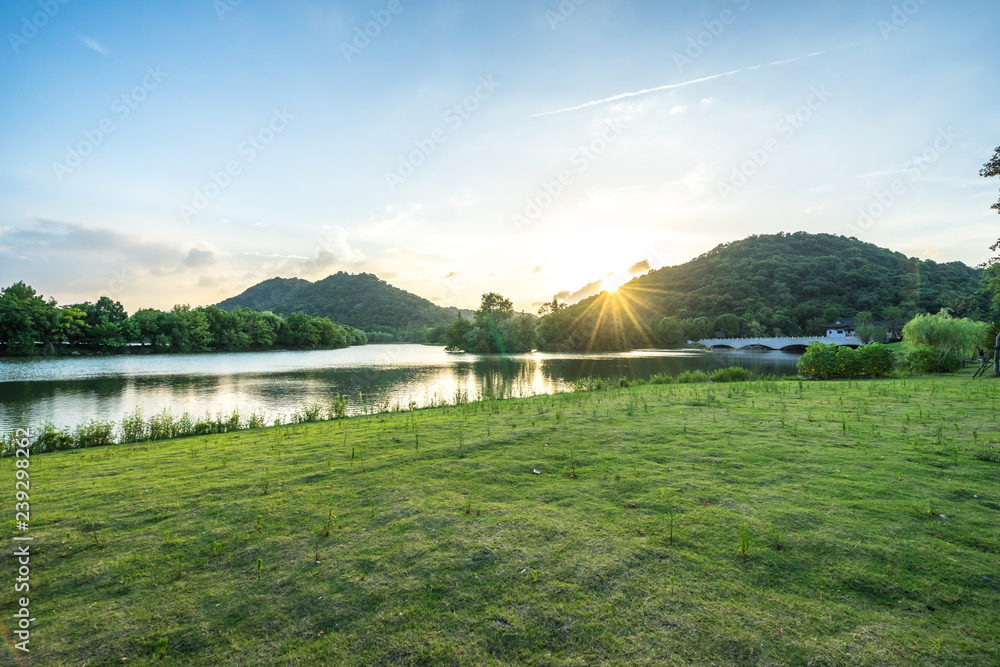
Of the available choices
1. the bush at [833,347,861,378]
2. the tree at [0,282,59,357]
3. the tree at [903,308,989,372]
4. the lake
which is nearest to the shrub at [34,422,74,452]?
the lake

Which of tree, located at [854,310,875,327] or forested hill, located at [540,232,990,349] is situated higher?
forested hill, located at [540,232,990,349]

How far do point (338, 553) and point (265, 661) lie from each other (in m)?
1.36

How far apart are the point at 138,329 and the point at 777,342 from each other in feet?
400

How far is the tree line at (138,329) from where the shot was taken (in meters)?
58.8

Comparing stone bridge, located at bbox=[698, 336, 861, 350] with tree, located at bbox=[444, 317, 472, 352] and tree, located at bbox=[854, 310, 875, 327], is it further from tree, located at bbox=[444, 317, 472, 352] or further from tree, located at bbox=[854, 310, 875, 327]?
tree, located at bbox=[444, 317, 472, 352]

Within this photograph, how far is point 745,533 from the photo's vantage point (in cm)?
457

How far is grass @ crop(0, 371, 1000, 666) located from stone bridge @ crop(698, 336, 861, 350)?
85.4 m

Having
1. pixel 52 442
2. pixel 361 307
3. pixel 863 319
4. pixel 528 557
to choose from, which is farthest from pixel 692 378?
pixel 361 307

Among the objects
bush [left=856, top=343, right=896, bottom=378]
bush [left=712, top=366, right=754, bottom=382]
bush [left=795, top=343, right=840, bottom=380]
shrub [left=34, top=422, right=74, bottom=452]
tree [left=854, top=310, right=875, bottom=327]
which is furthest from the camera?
tree [left=854, top=310, right=875, bottom=327]

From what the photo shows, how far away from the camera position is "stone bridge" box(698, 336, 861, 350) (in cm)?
7897

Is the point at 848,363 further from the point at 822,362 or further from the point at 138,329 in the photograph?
the point at 138,329

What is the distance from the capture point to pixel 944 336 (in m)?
26.9

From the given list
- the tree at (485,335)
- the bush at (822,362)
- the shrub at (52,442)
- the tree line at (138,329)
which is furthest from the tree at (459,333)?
the shrub at (52,442)

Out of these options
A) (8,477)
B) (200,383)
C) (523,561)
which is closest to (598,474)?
(523,561)
